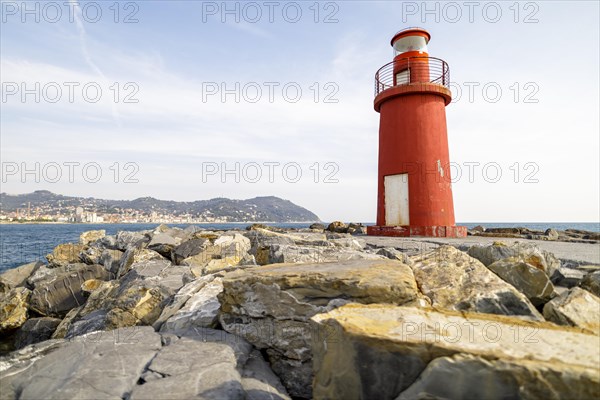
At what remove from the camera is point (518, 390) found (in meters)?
1.57

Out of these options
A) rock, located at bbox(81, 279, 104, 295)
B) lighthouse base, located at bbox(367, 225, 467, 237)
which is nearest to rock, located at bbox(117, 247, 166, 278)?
rock, located at bbox(81, 279, 104, 295)

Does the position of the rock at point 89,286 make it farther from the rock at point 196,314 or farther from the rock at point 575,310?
the rock at point 575,310

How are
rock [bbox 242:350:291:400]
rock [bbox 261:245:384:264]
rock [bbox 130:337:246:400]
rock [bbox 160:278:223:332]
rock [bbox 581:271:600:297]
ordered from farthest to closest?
rock [bbox 261:245:384:264], rock [bbox 581:271:600:297], rock [bbox 160:278:223:332], rock [bbox 242:350:291:400], rock [bbox 130:337:246:400]

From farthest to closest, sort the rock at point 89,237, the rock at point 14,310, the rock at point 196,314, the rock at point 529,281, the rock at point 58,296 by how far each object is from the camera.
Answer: the rock at point 89,237, the rock at point 58,296, the rock at point 14,310, the rock at point 529,281, the rock at point 196,314

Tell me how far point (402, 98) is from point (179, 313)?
30.6 feet

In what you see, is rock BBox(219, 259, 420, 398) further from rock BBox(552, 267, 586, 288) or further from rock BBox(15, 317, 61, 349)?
rock BBox(15, 317, 61, 349)

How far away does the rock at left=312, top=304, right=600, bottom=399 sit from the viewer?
1.58 meters

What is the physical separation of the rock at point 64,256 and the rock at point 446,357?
1016cm

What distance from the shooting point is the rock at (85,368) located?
2.21m

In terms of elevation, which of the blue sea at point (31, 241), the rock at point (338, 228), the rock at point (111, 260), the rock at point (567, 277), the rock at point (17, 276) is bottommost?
the blue sea at point (31, 241)

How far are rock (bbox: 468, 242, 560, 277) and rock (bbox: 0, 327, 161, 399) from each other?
12.8ft

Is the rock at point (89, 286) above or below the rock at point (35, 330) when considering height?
above

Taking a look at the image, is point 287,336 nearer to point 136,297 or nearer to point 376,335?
point 376,335

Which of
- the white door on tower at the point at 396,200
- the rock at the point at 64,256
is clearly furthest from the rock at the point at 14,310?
the white door on tower at the point at 396,200
